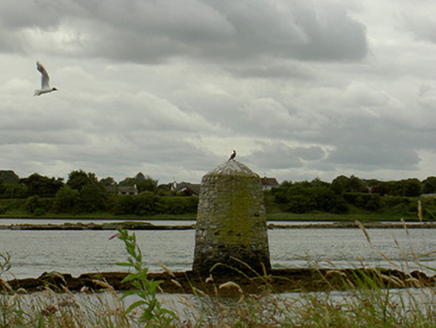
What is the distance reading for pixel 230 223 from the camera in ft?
54.2

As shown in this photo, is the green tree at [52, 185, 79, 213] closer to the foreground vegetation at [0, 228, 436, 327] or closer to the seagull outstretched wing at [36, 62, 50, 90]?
the seagull outstretched wing at [36, 62, 50, 90]

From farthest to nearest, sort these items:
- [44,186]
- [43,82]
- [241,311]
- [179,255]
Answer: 1. [44,186]
2. [179,255]
3. [43,82]
4. [241,311]

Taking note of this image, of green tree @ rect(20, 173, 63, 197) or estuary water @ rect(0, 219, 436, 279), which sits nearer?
estuary water @ rect(0, 219, 436, 279)

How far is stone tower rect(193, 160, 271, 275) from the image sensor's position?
16.5 metres

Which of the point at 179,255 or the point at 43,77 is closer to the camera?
the point at 43,77

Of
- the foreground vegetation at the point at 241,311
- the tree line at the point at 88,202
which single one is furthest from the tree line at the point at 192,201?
the foreground vegetation at the point at 241,311

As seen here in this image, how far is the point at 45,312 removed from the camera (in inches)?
237

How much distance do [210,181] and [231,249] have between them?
1.59m

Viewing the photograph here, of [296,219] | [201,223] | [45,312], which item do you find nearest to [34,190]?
[296,219]

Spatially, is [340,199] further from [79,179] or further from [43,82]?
[43,82]

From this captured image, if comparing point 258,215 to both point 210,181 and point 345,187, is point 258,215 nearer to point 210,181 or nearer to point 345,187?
point 210,181

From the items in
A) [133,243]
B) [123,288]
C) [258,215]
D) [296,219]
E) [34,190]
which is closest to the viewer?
[133,243]

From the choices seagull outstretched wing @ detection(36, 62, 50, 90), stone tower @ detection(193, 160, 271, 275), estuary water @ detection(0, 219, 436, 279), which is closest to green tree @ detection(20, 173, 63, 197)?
estuary water @ detection(0, 219, 436, 279)

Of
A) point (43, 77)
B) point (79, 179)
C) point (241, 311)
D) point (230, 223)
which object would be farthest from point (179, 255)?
point (79, 179)
